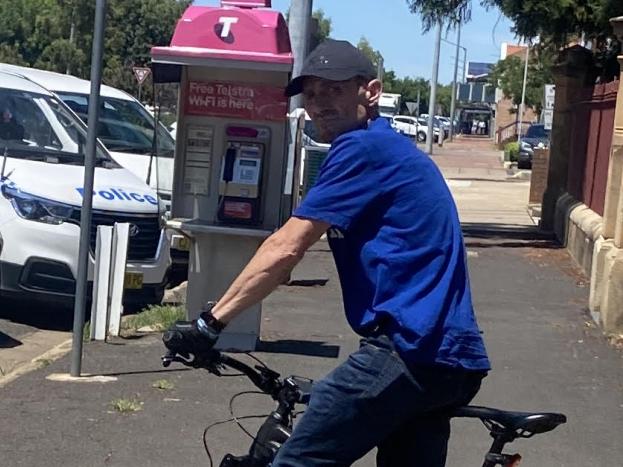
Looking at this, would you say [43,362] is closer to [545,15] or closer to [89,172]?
[89,172]

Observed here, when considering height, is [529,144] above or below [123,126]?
below

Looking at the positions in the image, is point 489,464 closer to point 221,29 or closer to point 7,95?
point 221,29

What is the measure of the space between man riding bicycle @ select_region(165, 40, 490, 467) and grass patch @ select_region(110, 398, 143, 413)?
365 centimetres

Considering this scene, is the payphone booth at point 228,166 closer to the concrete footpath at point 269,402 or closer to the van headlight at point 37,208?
the concrete footpath at point 269,402

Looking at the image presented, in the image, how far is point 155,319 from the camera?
33.0ft

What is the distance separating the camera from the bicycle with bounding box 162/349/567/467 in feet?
11.7

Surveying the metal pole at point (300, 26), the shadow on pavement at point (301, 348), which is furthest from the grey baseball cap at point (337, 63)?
the metal pole at point (300, 26)

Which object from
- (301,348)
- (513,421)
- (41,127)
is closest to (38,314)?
→ (41,127)

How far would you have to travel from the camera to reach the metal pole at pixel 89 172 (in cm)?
751

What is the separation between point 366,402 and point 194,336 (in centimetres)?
53

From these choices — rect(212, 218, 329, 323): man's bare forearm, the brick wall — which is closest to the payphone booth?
rect(212, 218, 329, 323): man's bare forearm

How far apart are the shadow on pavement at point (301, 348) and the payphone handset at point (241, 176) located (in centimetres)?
95

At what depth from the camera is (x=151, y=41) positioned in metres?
57.9

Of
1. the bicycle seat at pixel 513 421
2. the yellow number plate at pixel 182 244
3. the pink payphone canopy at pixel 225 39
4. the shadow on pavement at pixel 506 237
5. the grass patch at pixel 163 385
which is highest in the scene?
the pink payphone canopy at pixel 225 39
